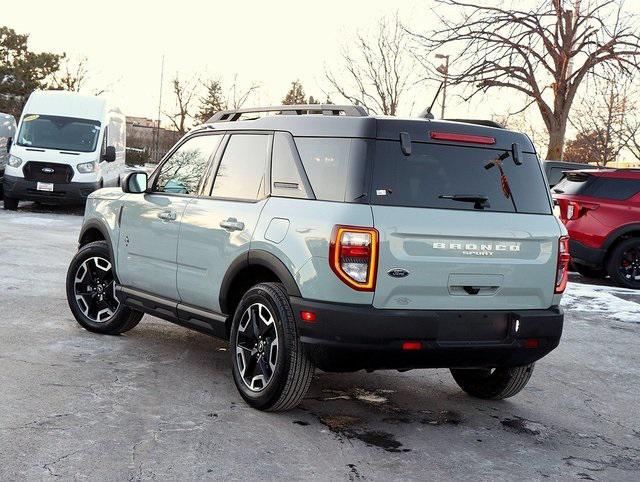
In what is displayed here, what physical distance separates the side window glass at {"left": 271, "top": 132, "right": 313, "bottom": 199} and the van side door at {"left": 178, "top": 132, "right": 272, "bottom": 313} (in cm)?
9

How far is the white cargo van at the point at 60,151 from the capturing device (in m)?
18.5

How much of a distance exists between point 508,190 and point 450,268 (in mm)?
712

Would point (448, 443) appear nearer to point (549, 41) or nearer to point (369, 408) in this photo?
Result: point (369, 408)

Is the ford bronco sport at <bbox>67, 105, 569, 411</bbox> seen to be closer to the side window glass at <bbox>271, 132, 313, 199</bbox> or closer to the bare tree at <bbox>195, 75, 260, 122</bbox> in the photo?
the side window glass at <bbox>271, 132, 313, 199</bbox>

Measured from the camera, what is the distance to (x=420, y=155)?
16.5ft

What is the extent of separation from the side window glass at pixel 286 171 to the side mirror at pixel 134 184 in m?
1.60

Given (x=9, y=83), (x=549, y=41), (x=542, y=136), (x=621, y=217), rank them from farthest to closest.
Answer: (x=542, y=136)
(x=9, y=83)
(x=549, y=41)
(x=621, y=217)

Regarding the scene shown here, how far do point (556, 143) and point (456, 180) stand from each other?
2188cm

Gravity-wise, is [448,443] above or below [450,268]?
below

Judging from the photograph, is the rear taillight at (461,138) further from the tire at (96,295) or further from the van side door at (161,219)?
the tire at (96,295)

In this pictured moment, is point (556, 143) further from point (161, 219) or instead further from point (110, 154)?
point (161, 219)

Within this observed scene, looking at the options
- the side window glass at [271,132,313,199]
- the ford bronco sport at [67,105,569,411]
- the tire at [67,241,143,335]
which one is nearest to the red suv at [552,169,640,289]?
the ford bronco sport at [67,105,569,411]

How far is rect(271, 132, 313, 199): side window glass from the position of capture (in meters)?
5.16

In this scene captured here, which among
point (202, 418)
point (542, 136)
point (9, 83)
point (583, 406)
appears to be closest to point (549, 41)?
point (583, 406)
